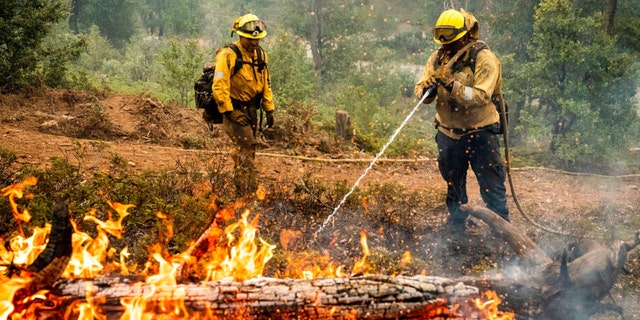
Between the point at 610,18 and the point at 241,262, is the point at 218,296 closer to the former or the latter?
the point at 241,262

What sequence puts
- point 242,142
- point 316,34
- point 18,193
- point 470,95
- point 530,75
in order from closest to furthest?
1. point 18,193
2. point 470,95
3. point 242,142
4. point 530,75
5. point 316,34

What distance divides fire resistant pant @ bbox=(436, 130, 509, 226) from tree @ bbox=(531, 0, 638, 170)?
640cm

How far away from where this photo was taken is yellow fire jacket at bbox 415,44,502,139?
532cm

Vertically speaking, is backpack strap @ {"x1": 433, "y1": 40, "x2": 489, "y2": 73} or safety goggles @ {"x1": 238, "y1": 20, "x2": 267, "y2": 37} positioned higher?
safety goggles @ {"x1": 238, "y1": 20, "x2": 267, "y2": 37}

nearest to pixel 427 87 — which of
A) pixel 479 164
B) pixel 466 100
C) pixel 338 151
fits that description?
pixel 466 100

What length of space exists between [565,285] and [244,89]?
431 centimetres

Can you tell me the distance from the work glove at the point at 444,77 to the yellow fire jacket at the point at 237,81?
7.56 ft

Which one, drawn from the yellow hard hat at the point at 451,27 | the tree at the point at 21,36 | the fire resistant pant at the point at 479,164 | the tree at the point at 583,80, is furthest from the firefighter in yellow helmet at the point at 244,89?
the tree at the point at 583,80

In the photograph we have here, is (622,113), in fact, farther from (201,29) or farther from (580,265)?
(201,29)

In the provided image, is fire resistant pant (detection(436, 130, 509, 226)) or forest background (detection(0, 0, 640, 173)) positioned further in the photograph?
forest background (detection(0, 0, 640, 173))

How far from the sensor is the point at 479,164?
589cm

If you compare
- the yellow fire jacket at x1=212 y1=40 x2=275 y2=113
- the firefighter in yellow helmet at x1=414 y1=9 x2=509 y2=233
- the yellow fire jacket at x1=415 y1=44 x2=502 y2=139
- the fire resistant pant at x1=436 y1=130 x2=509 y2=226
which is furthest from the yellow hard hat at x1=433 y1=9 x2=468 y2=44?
the yellow fire jacket at x1=212 y1=40 x2=275 y2=113

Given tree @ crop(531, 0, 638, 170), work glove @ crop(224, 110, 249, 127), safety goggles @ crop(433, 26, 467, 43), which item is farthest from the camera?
tree @ crop(531, 0, 638, 170)

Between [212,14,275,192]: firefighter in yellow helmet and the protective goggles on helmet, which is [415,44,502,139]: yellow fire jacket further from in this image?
[212,14,275,192]: firefighter in yellow helmet
